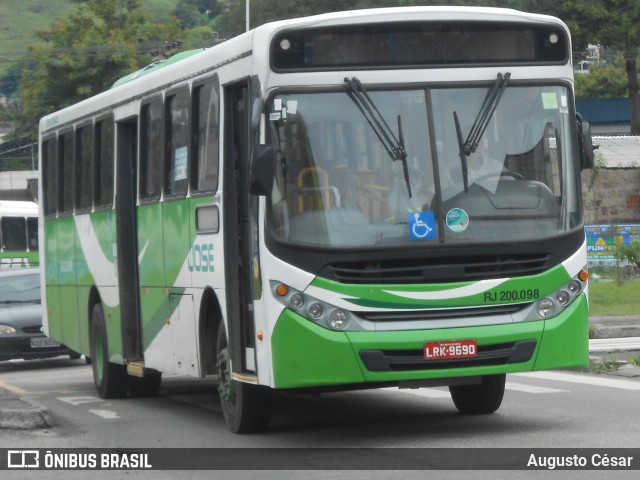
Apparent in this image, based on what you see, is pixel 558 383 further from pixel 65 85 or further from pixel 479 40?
pixel 65 85

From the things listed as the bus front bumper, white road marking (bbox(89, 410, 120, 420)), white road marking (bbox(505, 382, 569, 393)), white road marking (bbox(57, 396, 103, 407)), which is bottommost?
white road marking (bbox(57, 396, 103, 407))

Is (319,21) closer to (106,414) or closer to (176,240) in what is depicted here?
(176,240)

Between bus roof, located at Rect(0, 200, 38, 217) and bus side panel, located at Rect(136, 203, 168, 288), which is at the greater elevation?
bus roof, located at Rect(0, 200, 38, 217)

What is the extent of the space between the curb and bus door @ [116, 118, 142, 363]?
2226 millimetres

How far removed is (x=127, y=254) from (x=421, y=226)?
5573mm

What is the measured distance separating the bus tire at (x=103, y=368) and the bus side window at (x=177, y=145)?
334cm

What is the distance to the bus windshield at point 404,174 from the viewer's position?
412 inches

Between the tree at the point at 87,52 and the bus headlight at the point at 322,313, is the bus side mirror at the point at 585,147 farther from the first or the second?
the tree at the point at 87,52

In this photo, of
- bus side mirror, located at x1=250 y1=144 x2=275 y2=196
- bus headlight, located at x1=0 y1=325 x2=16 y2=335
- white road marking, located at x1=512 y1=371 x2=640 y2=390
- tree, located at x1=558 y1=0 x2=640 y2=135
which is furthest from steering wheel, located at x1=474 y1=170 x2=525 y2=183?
tree, located at x1=558 y1=0 x2=640 y2=135

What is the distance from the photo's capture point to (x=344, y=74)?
10.6 m

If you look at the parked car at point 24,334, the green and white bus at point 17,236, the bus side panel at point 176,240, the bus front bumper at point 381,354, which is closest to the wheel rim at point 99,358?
the bus side panel at point 176,240

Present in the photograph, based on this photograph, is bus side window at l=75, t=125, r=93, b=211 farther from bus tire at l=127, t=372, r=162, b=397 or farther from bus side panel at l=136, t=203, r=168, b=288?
bus side panel at l=136, t=203, r=168, b=288

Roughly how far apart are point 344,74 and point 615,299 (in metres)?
20.0

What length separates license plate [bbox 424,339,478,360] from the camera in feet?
34.3
